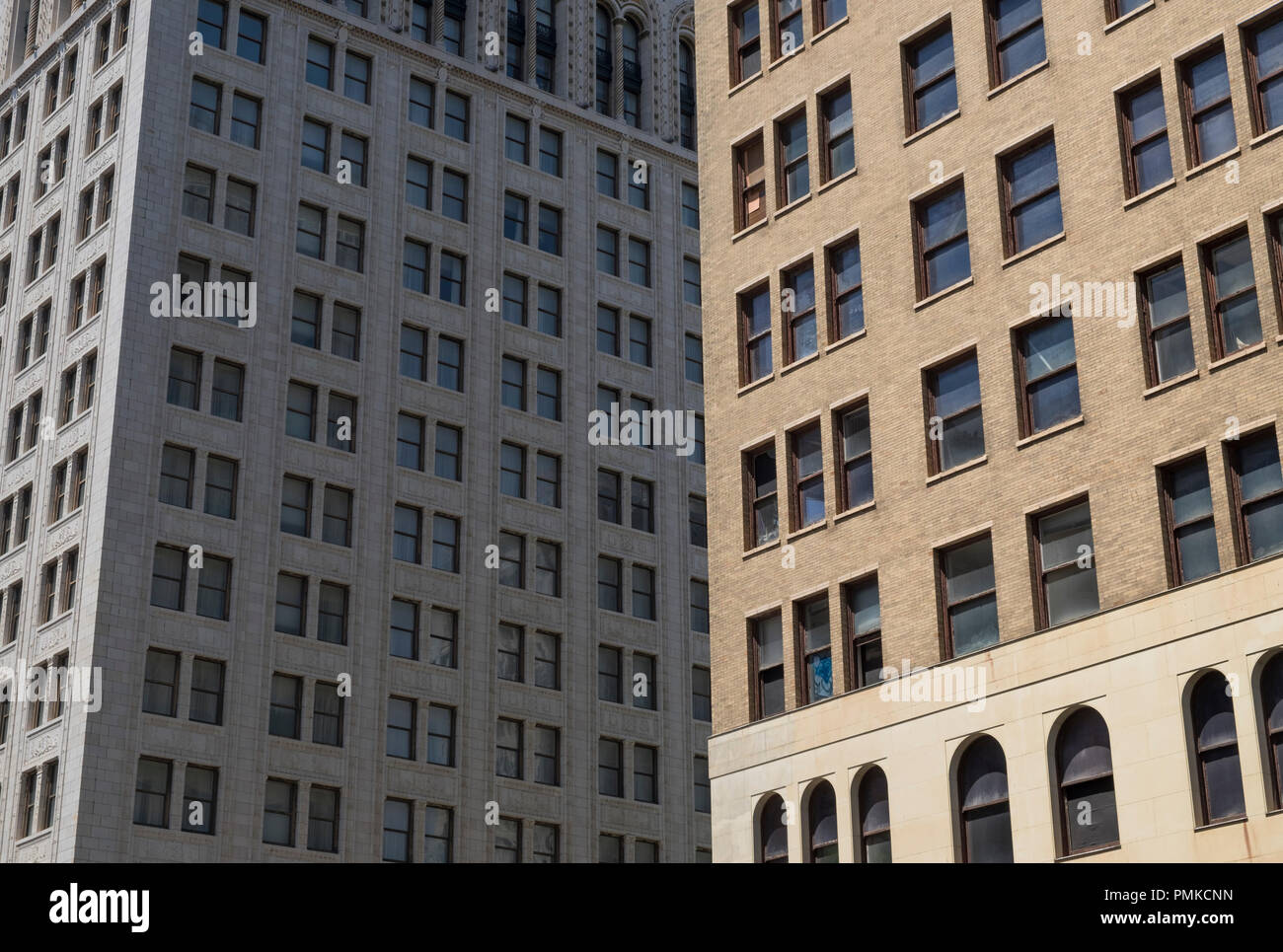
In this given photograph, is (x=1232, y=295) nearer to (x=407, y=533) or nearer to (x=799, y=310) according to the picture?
(x=799, y=310)

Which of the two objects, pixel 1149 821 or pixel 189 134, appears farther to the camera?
pixel 189 134

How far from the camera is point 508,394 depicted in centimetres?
7325

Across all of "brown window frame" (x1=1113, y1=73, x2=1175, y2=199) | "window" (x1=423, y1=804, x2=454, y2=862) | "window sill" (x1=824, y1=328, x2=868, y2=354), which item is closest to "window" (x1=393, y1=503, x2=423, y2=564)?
"window" (x1=423, y1=804, x2=454, y2=862)

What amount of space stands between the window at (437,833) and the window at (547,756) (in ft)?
13.7

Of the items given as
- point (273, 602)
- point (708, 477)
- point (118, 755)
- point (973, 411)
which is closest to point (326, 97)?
point (273, 602)

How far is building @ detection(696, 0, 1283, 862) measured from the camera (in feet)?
100.0

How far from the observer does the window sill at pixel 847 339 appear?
126 ft

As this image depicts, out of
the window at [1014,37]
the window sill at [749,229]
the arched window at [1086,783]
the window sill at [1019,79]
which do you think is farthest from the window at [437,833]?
the window at [1014,37]

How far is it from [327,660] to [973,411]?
34119 millimetres

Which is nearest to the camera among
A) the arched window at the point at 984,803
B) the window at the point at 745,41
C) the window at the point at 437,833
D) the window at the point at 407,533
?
the arched window at the point at 984,803

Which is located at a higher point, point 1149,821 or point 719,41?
point 719,41

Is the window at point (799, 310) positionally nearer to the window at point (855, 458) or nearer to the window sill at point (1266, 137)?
the window at point (855, 458)

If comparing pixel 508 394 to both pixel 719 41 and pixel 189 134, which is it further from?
pixel 719 41

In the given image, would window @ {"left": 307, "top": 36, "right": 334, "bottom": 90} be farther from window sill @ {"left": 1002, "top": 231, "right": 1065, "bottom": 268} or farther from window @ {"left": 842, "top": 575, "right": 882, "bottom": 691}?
window sill @ {"left": 1002, "top": 231, "right": 1065, "bottom": 268}
